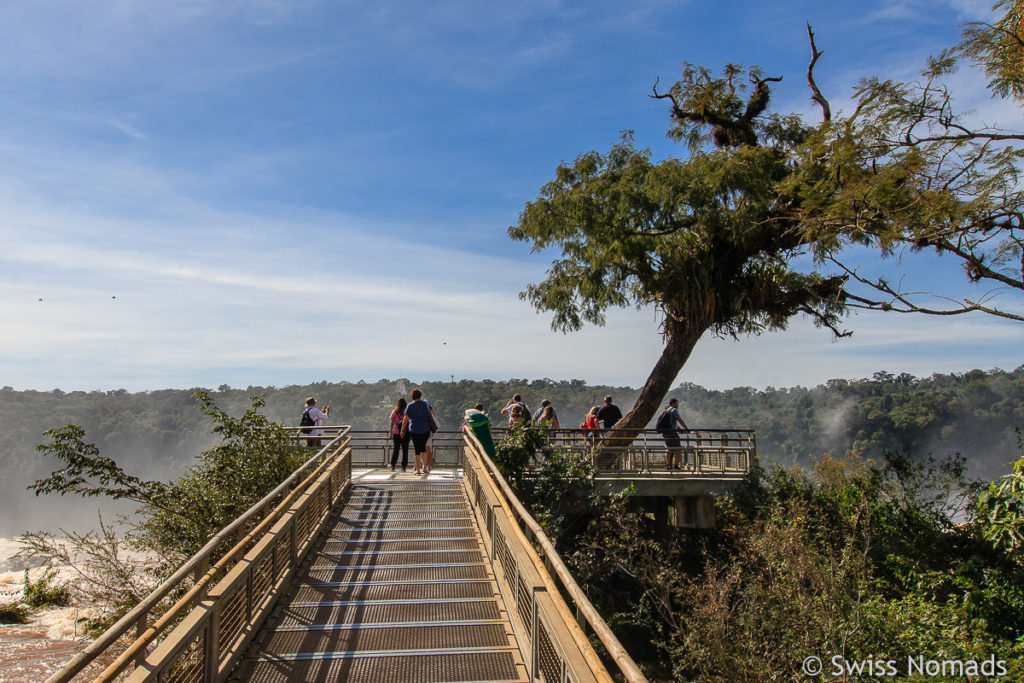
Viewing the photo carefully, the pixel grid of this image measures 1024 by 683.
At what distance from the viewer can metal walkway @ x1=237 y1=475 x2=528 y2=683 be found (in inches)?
212

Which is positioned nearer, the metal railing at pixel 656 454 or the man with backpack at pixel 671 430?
the metal railing at pixel 656 454

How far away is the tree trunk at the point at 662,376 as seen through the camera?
72.2ft

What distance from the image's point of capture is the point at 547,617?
4477 millimetres

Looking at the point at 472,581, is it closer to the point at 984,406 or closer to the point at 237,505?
the point at 237,505

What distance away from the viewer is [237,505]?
38.1 feet

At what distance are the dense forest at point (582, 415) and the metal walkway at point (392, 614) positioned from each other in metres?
56.4

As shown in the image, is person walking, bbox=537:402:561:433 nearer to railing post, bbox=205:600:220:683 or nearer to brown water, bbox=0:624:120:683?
brown water, bbox=0:624:120:683

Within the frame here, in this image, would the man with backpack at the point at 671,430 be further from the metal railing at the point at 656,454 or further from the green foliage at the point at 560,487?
the green foliage at the point at 560,487

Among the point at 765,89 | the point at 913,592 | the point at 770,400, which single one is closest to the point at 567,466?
the point at 913,592

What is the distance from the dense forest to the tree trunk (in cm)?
4502

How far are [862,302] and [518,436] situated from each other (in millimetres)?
8252

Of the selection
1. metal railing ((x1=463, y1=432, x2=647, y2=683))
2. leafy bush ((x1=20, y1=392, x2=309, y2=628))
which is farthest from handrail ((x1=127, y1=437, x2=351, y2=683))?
leafy bush ((x1=20, y1=392, x2=309, y2=628))

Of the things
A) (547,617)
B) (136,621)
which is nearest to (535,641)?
(547,617)

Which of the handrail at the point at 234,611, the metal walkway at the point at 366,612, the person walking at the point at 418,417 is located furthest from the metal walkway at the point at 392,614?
the person walking at the point at 418,417
